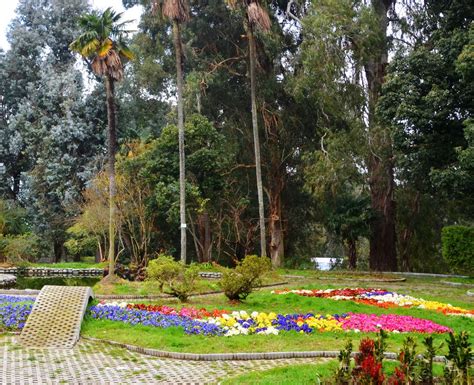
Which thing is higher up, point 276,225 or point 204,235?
point 276,225

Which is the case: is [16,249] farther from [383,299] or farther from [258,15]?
[383,299]

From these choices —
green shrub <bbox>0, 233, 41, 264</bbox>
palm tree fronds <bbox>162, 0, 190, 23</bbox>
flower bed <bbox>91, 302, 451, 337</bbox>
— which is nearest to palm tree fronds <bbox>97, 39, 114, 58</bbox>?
palm tree fronds <bbox>162, 0, 190, 23</bbox>

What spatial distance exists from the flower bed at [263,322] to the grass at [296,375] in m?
2.72

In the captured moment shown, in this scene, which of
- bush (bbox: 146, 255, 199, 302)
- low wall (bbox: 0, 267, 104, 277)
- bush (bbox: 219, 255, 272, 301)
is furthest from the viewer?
low wall (bbox: 0, 267, 104, 277)

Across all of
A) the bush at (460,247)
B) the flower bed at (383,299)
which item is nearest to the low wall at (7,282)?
the flower bed at (383,299)

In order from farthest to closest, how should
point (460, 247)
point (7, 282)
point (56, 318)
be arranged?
point (7, 282) < point (460, 247) < point (56, 318)

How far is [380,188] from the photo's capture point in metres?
27.2

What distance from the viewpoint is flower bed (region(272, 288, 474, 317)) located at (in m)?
13.7

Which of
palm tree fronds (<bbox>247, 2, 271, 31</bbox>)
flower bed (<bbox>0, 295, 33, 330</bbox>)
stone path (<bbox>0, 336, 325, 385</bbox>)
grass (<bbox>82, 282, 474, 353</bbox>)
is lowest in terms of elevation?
stone path (<bbox>0, 336, 325, 385</bbox>)

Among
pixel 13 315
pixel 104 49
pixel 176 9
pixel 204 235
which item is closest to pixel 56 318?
pixel 13 315

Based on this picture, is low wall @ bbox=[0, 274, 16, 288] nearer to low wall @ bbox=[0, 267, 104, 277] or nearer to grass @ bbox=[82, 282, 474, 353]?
low wall @ bbox=[0, 267, 104, 277]

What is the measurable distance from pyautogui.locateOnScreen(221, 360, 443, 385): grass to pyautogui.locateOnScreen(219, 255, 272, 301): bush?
6.46 m

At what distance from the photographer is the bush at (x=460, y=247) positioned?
21.8 metres

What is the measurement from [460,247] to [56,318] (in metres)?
17.0
